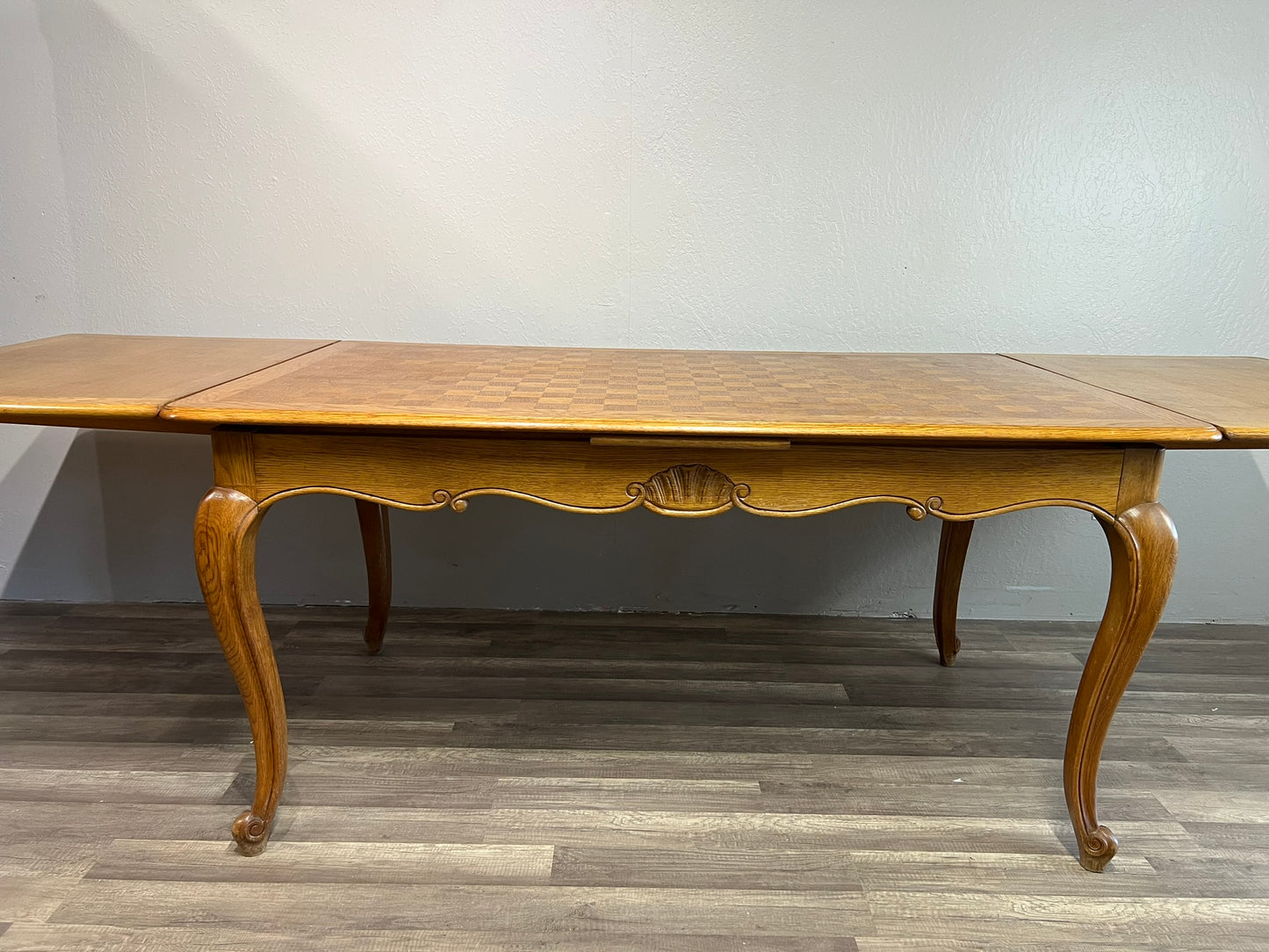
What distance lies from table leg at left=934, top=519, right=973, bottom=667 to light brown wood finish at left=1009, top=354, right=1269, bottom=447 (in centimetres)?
42

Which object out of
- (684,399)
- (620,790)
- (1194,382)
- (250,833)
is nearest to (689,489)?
(684,399)

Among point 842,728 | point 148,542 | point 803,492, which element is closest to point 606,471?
point 803,492

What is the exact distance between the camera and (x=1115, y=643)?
1384mm

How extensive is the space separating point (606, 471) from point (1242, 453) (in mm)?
1878

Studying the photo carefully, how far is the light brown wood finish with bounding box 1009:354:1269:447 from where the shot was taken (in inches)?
50.3

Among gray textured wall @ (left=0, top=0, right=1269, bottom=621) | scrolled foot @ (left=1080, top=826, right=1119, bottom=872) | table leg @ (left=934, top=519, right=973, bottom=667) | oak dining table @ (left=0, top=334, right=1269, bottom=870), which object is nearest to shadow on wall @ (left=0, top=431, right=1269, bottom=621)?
gray textured wall @ (left=0, top=0, right=1269, bottom=621)

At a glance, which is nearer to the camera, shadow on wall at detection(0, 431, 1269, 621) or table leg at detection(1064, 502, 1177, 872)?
table leg at detection(1064, 502, 1177, 872)

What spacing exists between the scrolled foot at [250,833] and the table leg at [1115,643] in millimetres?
1308

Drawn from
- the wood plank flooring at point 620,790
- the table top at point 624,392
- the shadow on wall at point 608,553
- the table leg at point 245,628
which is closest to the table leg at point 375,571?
the wood plank flooring at point 620,790

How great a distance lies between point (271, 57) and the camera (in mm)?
2047

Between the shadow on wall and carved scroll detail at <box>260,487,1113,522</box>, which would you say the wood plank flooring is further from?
carved scroll detail at <box>260,487,1113,522</box>

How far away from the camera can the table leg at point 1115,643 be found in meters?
→ 1.34

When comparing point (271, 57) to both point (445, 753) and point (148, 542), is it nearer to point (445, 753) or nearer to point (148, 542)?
point (148, 542)

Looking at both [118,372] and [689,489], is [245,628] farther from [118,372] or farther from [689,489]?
[689,489]
